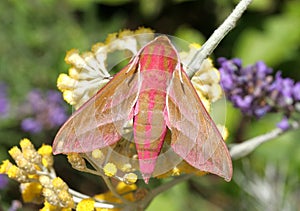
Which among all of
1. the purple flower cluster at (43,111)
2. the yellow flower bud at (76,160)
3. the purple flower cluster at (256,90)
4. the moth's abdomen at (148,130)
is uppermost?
the moth's abdomen at (148,130)

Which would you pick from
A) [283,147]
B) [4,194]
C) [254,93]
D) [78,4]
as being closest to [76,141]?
[254,93]

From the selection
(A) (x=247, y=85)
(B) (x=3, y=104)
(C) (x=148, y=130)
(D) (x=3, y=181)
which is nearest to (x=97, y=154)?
(C) (x=148, y=130)

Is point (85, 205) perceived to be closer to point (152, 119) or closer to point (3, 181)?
point (152, 119)

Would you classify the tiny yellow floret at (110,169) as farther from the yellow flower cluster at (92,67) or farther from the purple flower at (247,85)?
the purple flower at (247,85)

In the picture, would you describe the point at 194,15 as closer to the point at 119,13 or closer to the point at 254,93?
the point at 119,13

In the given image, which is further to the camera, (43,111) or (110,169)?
(43,111)

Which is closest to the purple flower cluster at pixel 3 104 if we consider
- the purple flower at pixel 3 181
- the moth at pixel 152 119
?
the purple flower at pixel 3 181
